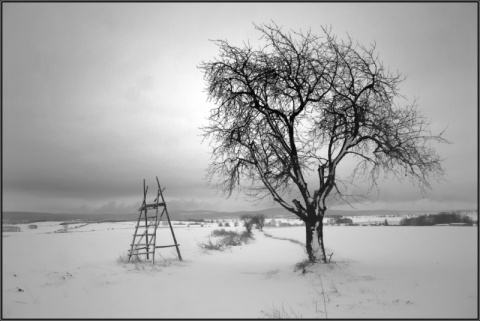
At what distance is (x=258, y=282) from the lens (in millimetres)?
9742

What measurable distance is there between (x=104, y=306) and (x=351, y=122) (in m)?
9.41

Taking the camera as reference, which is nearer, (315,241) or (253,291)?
(253,291)

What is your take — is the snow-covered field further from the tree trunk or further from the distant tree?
the distant tree

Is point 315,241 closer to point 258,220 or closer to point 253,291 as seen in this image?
point 253,291

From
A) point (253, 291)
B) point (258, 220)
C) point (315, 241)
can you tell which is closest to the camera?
point (253, 291)

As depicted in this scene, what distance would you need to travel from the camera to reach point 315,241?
11.0 metres

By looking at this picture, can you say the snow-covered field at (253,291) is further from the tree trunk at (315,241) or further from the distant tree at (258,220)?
the distant tree at (258,220)

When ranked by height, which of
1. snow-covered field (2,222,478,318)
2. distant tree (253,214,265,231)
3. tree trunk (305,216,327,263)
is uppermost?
tree trunk (305,216,327,263)

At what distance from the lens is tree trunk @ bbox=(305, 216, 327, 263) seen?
10.9 m

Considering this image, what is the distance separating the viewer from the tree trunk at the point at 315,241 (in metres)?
10.9

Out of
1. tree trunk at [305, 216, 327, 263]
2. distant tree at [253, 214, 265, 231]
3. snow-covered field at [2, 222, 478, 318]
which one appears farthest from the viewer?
distant tree at [253, 214, 265, 231]

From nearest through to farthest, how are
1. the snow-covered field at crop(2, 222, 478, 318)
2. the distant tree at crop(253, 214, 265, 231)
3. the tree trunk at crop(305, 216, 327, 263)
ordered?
the snow-covered field at crop(2, 222, 478, 318) → the tree trunk at crop(305, 216, 327, 263) → the distant tree at crop(253, 214, 265, 231)

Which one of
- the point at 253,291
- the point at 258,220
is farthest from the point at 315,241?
the point at 258,220

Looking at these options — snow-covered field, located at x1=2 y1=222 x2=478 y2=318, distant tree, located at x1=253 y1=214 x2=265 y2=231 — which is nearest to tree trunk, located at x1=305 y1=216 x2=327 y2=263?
snow-covered field, located at x1=2 y1=222 x2=478 y2=318
